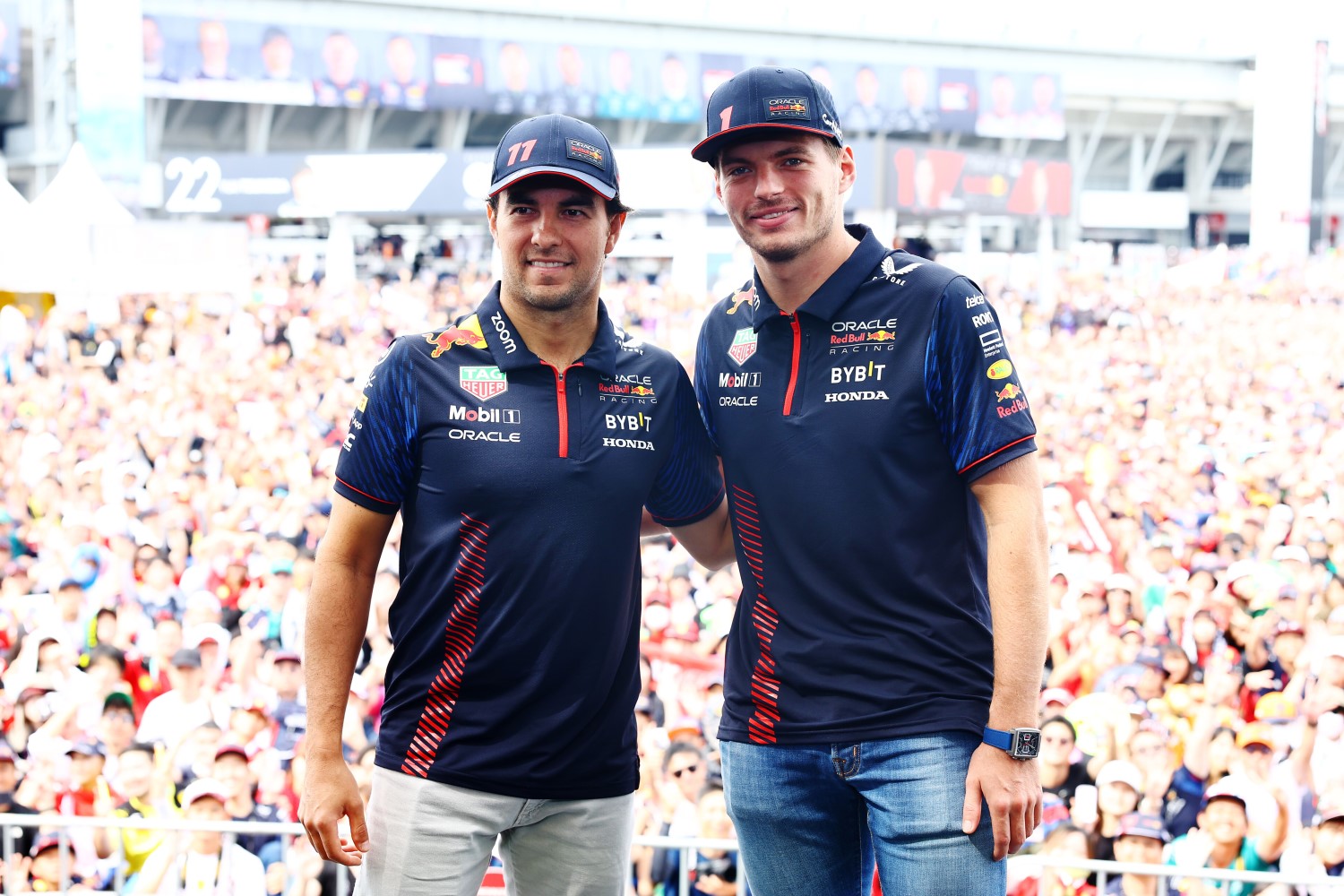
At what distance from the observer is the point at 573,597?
8.44 ft

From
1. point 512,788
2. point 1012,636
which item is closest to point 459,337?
point 512,788

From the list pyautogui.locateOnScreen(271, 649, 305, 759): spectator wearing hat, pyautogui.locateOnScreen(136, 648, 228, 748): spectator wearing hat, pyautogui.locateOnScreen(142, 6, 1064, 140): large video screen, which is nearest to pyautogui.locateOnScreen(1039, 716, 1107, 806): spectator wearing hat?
pyautogui.locateOnScreen(271, 649, 305, 759): spectator wearing hat

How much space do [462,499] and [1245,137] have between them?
64.2 metres

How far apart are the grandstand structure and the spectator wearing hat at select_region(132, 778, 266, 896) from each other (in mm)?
21508

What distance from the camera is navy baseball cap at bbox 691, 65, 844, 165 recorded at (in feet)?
8.13

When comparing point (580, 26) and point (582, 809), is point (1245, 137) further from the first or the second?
point (582, 809)

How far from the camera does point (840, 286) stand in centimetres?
254

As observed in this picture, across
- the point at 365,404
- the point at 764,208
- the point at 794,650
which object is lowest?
the point at 794,650

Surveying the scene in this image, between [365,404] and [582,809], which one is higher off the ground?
[365,404]

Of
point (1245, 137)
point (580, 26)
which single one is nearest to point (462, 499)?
point (580, 26)

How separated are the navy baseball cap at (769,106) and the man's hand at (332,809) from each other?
56.8 inches

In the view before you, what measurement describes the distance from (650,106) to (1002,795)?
4586cm

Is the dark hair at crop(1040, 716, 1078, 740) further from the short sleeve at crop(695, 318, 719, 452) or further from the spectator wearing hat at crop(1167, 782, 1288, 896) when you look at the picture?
the short sleeve at crop(695, 318, 719, 452)

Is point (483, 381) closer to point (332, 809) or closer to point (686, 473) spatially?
point (686, 473)
